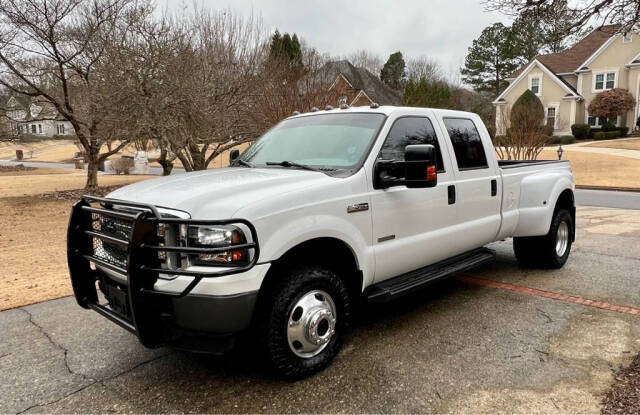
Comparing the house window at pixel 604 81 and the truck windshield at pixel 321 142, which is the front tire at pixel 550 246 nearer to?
the truck windshield at pixel 321 142

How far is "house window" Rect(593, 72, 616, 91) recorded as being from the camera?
37.8m

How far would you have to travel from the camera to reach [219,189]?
3100mm

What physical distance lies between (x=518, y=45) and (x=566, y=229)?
52.5 m

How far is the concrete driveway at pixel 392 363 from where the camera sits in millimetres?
3025

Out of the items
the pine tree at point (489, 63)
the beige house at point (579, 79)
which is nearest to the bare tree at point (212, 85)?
the beige house at point (579, 79)

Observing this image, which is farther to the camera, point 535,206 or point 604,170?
point 604,170

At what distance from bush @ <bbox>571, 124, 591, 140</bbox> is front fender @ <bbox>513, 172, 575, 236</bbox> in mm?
37281

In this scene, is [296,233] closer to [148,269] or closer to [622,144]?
[148,269]

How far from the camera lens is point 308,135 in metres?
4.29

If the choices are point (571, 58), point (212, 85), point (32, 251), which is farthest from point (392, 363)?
point (571, 58)

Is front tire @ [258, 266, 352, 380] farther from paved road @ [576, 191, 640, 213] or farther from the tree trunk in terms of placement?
the tree trunk

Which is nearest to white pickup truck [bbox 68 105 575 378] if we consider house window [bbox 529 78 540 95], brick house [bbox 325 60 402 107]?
brick house [bbox 325 60 402 107]

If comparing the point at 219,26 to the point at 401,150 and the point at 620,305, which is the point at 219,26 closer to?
the point at 401,150

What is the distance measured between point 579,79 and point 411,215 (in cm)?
4326
